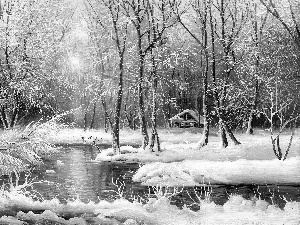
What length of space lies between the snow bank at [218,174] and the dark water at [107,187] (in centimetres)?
66

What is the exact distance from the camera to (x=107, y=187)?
1978 centimetres

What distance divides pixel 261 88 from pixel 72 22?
19.3 meters

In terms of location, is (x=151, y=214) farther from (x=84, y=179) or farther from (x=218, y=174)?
(x=84, y=179)

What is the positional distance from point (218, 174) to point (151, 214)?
863 cm

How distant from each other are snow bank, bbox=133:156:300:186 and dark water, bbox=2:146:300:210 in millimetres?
Answer: 659

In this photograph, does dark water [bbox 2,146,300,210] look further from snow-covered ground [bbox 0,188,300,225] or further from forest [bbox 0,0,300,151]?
forest [bbox 0,0,300,151]

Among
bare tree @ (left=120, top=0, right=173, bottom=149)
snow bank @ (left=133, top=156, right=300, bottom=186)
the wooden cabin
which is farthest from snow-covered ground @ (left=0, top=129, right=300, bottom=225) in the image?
the wooden cabin

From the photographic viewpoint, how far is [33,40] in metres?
28.5

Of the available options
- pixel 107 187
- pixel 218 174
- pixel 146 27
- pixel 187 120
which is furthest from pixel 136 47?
pixel 187 120

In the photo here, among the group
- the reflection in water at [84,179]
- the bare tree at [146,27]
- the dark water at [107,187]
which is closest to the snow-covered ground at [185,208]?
the dark water at [107,187]

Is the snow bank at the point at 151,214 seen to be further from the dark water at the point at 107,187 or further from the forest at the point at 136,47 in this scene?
the forest at the point at 136,47

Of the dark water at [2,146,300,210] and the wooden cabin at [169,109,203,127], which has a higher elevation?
the wooden cabin at [169,109,203,127]

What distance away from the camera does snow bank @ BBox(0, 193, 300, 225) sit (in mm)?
12344

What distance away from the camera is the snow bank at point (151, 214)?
1234 centimetres
